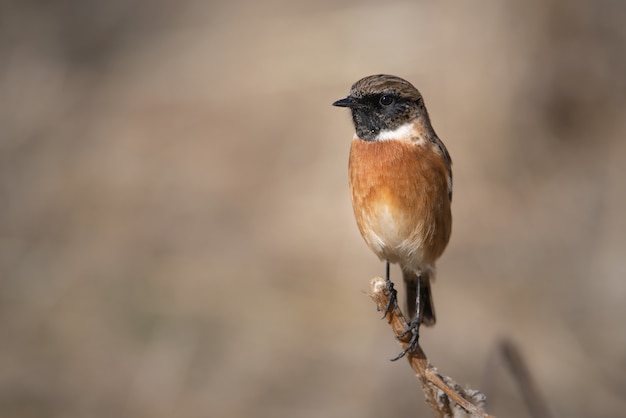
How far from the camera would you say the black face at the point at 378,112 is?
17.5 ft

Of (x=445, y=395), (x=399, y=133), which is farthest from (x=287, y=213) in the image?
(x=445, y=395)

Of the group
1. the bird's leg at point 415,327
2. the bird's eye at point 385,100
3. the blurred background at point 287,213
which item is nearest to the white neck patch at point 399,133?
the bird's eye at point 385,100

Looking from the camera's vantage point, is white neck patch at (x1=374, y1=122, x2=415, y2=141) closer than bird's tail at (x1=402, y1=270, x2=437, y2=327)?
Yes

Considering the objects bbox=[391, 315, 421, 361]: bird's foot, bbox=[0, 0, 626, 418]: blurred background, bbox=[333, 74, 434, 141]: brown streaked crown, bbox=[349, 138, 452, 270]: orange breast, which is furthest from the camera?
bbox=[0, 0, 626, 418]: blurred background

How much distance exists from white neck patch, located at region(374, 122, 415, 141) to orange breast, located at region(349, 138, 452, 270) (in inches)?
1.4

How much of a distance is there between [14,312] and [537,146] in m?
7.58

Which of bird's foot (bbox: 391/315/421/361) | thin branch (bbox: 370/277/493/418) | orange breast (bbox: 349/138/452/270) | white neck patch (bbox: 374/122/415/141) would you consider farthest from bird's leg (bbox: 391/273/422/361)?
white neck patch (bbox: 374/122/415/141)

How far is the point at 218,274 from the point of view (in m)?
12.0

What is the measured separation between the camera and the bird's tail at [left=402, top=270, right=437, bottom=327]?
6.01 meters

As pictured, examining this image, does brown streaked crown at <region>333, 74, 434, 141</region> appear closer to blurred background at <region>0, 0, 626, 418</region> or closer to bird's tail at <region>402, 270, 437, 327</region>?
bird's tail at <region>402, 270, 437, 327</region>

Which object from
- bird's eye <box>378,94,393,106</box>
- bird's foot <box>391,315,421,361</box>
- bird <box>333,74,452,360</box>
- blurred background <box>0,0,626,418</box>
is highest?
blurred background <box>0,0,626,418</box>

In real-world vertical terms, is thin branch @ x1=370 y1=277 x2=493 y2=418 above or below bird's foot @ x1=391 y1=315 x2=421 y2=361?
below

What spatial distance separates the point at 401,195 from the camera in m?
5.44

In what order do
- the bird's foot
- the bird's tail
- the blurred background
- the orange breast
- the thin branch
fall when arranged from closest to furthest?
the thin branch → the bird's foot → the orange breast → the bird's tail → the blurred background
